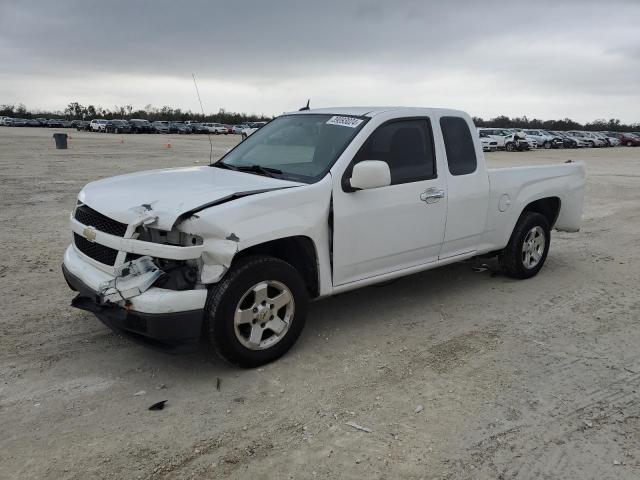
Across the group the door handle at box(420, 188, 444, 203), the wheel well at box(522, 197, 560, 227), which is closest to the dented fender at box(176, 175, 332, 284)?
the door handle at box(420, 188, 444, 203)

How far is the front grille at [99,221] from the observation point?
3.84 metres

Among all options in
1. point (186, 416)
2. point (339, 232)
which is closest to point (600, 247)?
point (339, 232)

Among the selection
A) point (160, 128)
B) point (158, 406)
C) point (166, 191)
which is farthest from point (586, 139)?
point (158, 406)

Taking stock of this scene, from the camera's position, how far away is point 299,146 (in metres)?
4.85

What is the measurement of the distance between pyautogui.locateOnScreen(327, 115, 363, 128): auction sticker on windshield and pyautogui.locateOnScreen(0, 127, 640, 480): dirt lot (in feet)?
5.73

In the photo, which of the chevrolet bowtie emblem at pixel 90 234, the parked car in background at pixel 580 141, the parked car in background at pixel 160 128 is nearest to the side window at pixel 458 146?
the chevrolet bowtie emblem at pixel 90 234

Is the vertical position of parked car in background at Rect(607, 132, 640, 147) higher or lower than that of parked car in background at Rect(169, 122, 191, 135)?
lower

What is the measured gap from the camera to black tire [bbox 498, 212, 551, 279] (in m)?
6.12

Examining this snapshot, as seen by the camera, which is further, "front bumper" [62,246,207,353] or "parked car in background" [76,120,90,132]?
"parked car in background" [76,120,90,132]

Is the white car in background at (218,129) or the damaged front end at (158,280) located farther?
the white car in background at (218,129)

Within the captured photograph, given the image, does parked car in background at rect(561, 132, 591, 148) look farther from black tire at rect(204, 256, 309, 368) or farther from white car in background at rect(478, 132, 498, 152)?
black tire at rect(204, 256, 309, 368)

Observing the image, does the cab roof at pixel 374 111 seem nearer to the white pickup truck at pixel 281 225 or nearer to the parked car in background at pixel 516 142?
the white pickup truck at pixel 281 225

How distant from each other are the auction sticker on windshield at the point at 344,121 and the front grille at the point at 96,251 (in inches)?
83.9

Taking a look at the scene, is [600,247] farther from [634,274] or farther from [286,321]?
[286,321]
